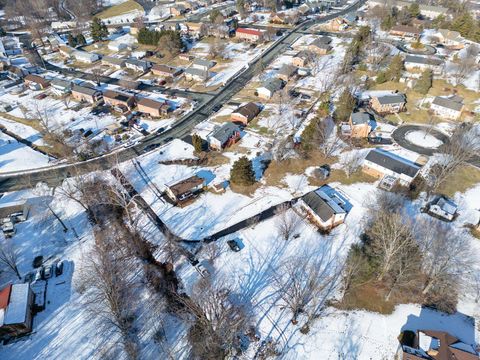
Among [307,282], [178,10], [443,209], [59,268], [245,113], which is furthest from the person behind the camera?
[178,10]

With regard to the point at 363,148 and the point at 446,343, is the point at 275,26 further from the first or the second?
the point at 446,343

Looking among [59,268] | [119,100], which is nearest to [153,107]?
[119,100]

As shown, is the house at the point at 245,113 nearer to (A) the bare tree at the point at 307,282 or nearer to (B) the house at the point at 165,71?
(B) the house at the point at 165,71

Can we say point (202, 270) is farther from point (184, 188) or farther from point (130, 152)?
point (130, 152)

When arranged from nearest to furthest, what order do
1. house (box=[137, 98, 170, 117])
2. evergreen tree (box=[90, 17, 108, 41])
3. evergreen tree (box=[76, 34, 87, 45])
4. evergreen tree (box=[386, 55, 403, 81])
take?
house (box=[137, 98, 170, 117]) → evergreen tree (box=[386, 55, 403, 81]) → evergreen tree (box=[76, 34, 87, 45]) → evergreen tree (box=[90, 17, 108, 41])

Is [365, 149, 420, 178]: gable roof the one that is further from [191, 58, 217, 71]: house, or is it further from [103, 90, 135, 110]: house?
[191, 58, 217, 71]: house

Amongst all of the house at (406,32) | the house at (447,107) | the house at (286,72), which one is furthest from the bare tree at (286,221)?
the house at (406,32)

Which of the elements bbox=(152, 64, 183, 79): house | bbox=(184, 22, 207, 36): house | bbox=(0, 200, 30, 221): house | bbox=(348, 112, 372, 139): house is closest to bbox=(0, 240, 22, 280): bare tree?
bbox=(0, 200, 30, 221): house

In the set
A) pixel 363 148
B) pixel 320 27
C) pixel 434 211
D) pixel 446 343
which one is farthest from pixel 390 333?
pixel 320 27
